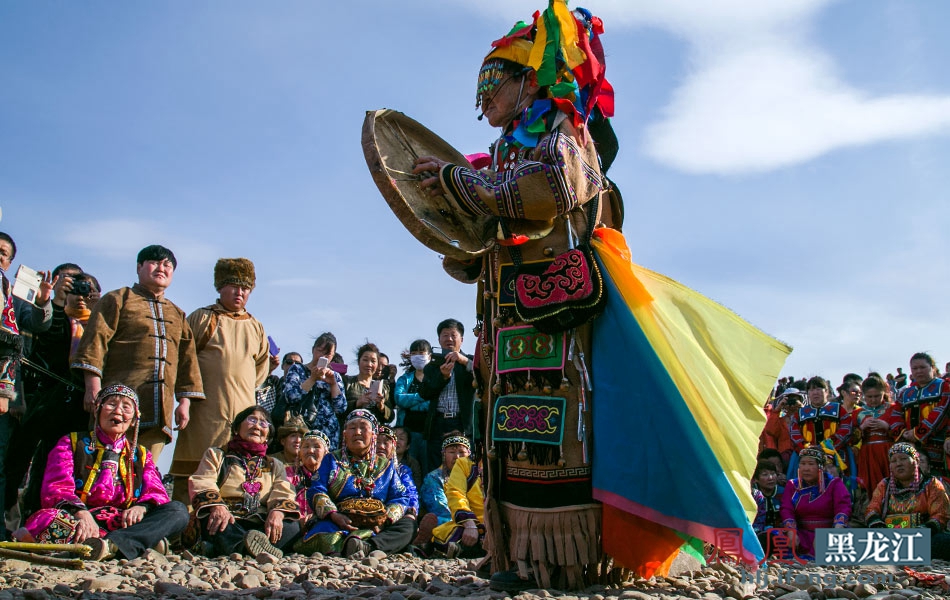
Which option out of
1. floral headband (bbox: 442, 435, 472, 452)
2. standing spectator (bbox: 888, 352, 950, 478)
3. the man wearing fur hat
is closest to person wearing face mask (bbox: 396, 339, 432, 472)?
floral headband (bbox: 442, 435, 472, 452)

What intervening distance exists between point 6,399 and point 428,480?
11.2 ft

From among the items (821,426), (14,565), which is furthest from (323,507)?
(821,426)

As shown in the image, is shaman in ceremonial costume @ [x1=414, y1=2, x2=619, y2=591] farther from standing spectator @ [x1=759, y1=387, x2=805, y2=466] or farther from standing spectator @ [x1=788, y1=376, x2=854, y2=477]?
standing spectator @ [x1=759, y1=387, x2=805, y2=466]

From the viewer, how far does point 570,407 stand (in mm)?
3959

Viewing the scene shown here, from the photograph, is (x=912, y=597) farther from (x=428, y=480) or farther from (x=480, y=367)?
(x=428, y=480)

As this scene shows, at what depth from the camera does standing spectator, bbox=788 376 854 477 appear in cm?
993

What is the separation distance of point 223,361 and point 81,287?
1.19m

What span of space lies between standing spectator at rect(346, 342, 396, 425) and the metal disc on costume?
3.77m

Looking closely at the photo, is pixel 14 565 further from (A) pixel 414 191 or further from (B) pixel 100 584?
(A) pixel 414 191

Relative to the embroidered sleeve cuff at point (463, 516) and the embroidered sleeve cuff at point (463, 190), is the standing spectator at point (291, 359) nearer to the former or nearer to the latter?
the embroidered sleeve cuff at point (463, 516)

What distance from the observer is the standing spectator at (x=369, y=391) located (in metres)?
7.98

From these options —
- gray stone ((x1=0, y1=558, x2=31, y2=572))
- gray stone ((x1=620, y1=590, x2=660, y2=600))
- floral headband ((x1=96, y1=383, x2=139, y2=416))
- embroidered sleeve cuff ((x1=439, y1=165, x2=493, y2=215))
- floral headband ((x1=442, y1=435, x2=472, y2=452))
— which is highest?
embroidered sleeve cuff ((x1=439, y1=165, x2=493, y2=215))

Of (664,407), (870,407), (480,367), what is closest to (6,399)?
(480,367)

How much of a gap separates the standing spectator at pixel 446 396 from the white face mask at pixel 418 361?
238 mm
